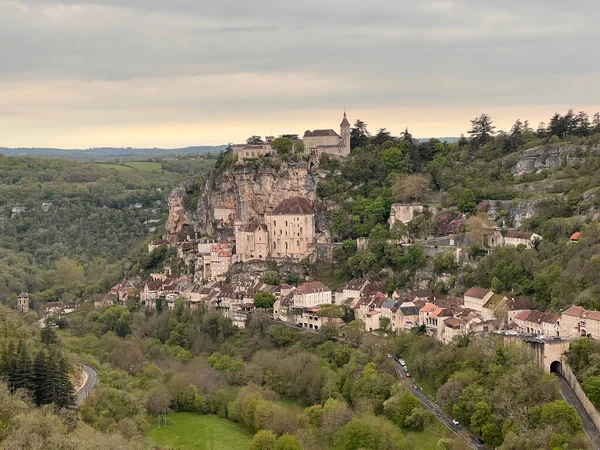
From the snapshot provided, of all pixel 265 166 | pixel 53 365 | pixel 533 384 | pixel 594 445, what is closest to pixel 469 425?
pixel 533 384

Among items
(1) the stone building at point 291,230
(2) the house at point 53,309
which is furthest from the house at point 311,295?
(2) the house at point 53,309

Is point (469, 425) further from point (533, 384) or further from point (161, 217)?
point (161, 217)

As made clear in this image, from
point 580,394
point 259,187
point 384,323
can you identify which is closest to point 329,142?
point 259,187

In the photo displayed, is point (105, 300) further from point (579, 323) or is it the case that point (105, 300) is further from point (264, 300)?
point (579, 323)

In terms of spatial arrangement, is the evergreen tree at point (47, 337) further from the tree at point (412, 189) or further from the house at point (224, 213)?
the tree at point (412, 189)

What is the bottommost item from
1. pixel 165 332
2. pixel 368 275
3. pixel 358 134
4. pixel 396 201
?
pixel 165 332

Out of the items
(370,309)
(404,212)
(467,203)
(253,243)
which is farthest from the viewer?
(253,243)

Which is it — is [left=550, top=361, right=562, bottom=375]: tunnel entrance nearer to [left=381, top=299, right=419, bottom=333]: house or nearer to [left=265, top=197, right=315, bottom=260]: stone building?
Result: [left=381, top=299, right=419, bottom=333]: house
